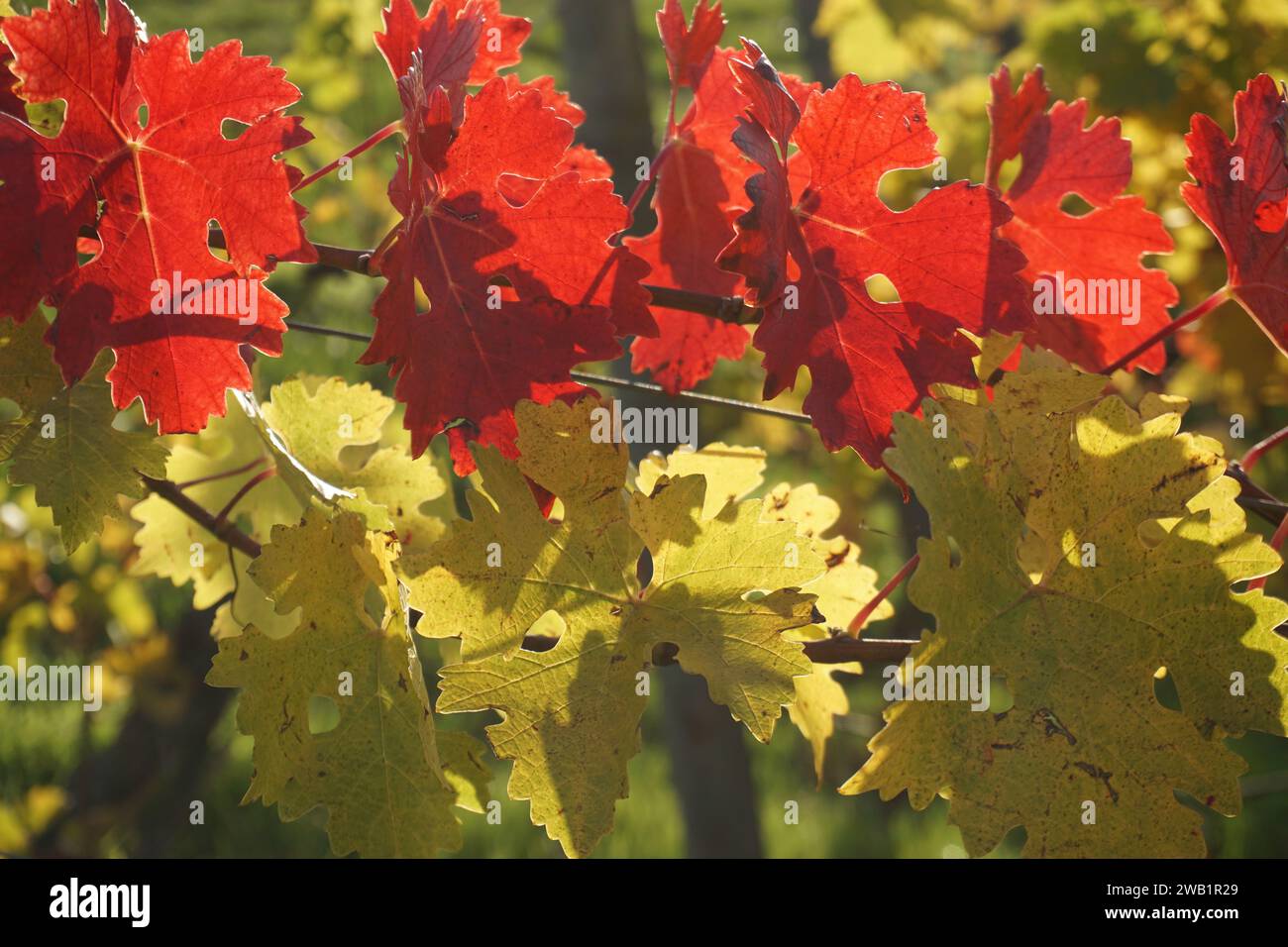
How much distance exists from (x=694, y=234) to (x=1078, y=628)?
451 mm

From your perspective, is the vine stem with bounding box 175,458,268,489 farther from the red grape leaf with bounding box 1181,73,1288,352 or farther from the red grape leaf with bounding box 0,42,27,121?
the red grape leaf with bounding box 1181,73,1288,352

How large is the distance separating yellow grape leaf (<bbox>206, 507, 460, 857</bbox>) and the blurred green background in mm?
1105

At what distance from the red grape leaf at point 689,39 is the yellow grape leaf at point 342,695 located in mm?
457

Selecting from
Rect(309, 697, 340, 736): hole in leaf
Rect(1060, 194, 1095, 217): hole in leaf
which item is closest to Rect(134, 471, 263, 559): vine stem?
Rect(1060, 194, 1095, 217): hole in leaf

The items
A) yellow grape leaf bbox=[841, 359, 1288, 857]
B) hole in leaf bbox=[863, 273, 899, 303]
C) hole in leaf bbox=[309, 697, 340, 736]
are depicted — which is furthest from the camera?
hole in leaf bbox=[309, 697, 340, 736]

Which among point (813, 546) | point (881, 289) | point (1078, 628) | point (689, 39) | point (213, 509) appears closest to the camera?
point (1078, 628)

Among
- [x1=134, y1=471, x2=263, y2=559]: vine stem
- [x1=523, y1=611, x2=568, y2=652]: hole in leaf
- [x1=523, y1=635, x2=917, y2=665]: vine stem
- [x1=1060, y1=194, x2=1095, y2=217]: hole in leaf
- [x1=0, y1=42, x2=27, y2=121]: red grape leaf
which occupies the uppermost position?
[x1=1060, y1=194, x2=1095, y2=217]: hole in leaf

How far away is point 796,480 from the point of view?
5145mm

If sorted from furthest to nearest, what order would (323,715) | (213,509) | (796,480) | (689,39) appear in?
(796,480), (323,715), (213,509), (689,39)

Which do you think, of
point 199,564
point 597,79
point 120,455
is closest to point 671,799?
point 597,79

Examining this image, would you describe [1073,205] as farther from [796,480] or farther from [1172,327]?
[796,480]

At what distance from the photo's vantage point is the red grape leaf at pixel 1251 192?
0.82 m

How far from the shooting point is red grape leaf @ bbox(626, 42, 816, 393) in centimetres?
98

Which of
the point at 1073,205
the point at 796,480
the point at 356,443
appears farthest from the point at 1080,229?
the point at 796,480
